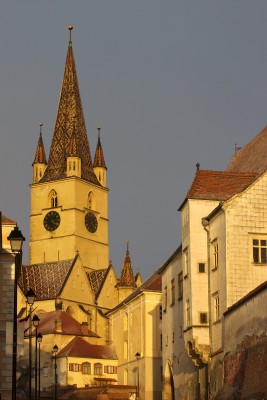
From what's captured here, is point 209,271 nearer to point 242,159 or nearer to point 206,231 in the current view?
point 206,231

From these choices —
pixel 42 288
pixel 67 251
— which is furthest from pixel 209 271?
pixel 67 251

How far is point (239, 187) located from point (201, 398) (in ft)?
35.7

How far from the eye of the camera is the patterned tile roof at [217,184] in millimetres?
56500

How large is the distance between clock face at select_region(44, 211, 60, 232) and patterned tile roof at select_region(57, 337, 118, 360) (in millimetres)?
47689

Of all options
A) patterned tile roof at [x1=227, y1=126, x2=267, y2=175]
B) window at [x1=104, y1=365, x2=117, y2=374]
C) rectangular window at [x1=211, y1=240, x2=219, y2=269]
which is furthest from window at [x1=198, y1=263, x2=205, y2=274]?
window at [x1=104, y1=365, x2=117, y2=374]

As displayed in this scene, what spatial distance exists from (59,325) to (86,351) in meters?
7.28

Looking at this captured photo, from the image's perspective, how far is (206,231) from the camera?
183 feet

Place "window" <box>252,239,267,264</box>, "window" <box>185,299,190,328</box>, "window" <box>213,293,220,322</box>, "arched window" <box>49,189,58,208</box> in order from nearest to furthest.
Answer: "window" <box>252,239,267,264</box>, "window" <box>213,293,220,322</box>, "window" <box>185,299,190,328</box>, "arched window" <box>49,189,58,208</box>

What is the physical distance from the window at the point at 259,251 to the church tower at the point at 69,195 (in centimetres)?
9962

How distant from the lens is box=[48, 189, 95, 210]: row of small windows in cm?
15762

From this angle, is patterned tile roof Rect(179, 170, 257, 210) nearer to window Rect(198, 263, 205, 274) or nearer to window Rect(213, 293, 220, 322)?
window Rect(198, 263, 205, 274)

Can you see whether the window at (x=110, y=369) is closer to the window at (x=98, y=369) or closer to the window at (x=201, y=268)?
the window at (x=98, y=369)

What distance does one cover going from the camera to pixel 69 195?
512 feet

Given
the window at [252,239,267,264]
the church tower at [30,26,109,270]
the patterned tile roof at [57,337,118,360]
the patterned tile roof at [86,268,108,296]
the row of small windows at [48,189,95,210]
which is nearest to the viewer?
the window at [252,239,267,264]
